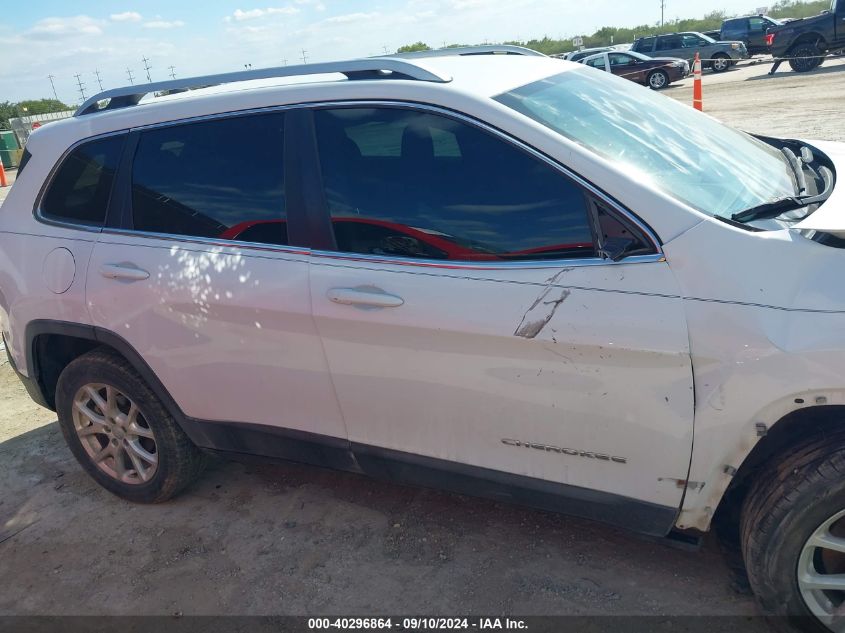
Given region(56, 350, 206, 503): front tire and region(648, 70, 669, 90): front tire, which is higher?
region(56, 350, 206, 503): front tire

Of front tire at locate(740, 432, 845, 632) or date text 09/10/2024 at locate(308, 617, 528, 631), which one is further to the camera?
date text 09/10/2024 at locate(308, 617, 528, 631)

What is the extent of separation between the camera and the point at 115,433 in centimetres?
364

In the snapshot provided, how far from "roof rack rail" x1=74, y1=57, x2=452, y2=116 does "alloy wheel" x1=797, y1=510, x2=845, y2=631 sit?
6.45 ft

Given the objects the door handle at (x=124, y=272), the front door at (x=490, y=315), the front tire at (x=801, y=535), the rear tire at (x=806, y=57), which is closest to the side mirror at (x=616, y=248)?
the front door at (x=490, y=315)

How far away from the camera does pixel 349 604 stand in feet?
9.47

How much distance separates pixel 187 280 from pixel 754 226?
84.3 inches

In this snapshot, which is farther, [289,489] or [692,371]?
[289,489]

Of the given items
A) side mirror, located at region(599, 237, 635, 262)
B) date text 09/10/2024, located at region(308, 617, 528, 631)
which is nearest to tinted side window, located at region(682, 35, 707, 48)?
side mirror, located at region(599, 237, 635, 262)

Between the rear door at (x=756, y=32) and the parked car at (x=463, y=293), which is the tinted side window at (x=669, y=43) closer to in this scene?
the rear door at (x=756, y=32)

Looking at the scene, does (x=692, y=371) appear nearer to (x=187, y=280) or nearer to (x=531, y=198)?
(x=531, y=198)

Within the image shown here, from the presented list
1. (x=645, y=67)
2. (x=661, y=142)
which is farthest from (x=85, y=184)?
(x=645, y=67)

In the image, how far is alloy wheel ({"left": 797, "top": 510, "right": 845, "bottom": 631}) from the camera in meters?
2.28

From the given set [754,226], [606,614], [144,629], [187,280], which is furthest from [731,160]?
[144,629]

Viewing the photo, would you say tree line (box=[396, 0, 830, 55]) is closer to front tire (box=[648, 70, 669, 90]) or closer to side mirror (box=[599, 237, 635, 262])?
front tire (box=[648, 70, 669, 90])
